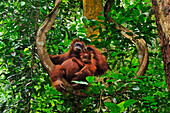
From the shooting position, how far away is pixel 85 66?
204 centimetres

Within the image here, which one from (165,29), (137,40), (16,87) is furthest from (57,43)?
(165,29)

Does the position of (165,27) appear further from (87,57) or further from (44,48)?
(87,57)

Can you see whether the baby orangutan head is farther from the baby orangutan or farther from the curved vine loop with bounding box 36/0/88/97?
the curved vine loop with bounding box 36/0/88/97

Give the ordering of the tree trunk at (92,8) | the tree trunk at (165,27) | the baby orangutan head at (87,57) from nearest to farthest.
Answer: the tree trunk at (165,27) → the tree trunk at (92,8) → the baby orangutan head at (87,57)

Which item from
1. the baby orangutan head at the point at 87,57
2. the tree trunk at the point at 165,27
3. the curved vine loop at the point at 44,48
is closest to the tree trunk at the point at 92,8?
the baby orangutan head at the point at 87,57

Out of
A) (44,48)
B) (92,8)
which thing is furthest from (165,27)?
(92,8)

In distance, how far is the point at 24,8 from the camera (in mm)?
2143

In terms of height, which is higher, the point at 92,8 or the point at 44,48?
the point at 92,8

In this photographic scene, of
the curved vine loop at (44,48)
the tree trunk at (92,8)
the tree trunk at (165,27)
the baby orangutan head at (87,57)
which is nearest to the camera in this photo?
the tree trunk at (165,27)

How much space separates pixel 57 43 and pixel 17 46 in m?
0.46

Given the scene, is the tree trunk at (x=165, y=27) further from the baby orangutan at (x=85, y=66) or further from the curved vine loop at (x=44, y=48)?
the baby orangutan at (x=85, y=66)

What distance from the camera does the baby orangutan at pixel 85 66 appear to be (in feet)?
6.56

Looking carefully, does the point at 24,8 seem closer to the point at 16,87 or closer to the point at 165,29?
the point at 16,87

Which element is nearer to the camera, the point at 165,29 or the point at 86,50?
the point at 165,29
